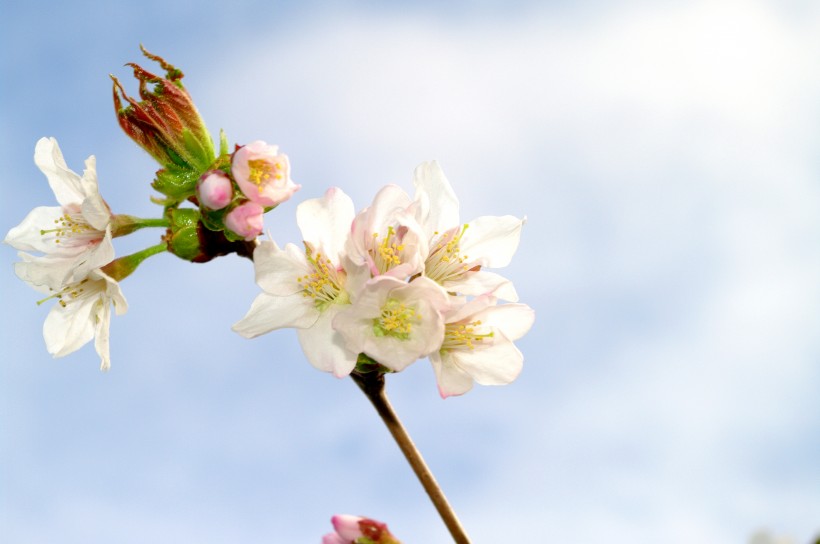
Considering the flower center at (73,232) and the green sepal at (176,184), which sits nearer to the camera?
the green sepal at (176,184)

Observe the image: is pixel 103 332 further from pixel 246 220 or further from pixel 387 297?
pixel 387 297

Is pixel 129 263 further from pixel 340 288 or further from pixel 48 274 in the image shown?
pixel 340 288

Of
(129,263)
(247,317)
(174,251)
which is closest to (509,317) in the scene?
(247,317)

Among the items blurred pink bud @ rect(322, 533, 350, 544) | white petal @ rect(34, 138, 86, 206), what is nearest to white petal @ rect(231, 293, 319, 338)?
blurred pink bud @ rect(322, 533, 350, 544)

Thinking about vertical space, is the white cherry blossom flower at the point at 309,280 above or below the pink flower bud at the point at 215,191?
below

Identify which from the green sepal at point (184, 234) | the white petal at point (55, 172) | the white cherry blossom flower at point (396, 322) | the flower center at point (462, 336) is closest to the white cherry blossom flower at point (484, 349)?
the flower center at point (462, 336)

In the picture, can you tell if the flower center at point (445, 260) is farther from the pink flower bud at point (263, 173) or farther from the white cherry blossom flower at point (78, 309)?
the white cherry blossom flower at point (78, 309)
